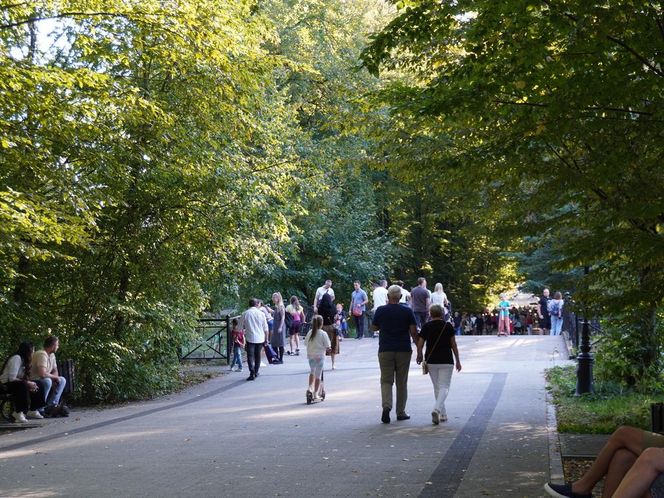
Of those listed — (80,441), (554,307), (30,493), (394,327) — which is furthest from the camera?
(554,307)

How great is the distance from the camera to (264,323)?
20266 millimetres

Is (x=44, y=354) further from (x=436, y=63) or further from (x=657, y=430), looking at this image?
(x=657, y=430)

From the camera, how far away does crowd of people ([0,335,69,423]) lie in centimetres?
1502

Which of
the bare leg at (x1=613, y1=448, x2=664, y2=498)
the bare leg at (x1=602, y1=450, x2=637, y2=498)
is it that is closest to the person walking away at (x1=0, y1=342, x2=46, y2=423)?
the bare leg at (x1=602, y1=450, x2=637, y2=498)

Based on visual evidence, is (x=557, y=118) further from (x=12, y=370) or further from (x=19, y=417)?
(x=19, y=417)

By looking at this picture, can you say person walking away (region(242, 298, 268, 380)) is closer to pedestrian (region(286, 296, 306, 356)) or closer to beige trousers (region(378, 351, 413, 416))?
pedestrian (region(286, 296, 306, 356))

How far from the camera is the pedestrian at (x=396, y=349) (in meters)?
13.1

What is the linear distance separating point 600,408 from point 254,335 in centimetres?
867

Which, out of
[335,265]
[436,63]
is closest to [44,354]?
[436,63]

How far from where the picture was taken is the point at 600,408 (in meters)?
13.3

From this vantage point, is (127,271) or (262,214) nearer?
(127,271)

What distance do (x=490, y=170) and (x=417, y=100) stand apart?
5.51 feet

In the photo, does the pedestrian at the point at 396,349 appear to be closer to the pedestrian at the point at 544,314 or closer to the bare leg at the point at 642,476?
the bare leg at the point at 642,476

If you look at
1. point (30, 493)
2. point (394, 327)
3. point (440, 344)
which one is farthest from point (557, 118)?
point (30, 493)
